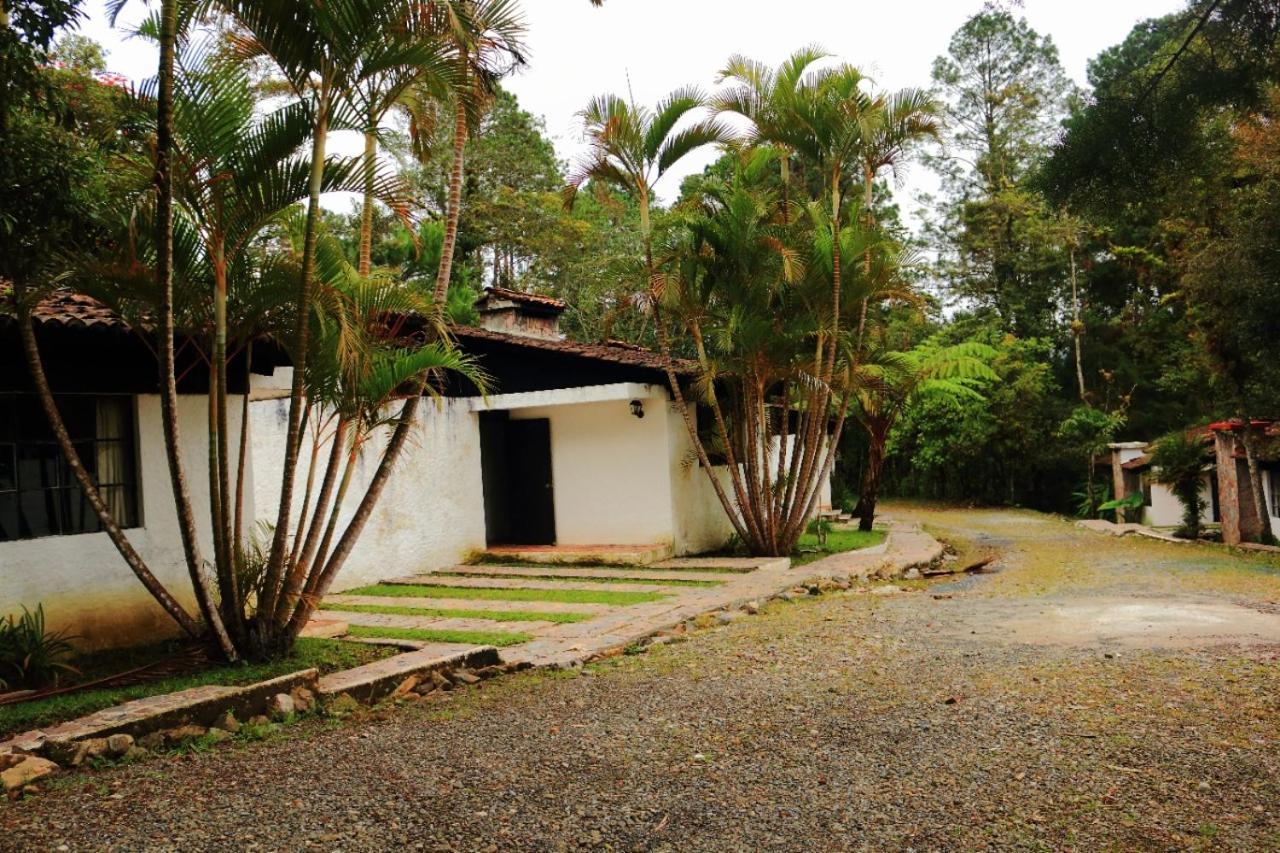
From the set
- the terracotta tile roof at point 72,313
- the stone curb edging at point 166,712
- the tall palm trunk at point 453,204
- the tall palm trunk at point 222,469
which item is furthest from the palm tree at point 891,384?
the stone curb edging at point 166,712

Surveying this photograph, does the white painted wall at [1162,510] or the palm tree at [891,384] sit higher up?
the palm tree at [891,384]

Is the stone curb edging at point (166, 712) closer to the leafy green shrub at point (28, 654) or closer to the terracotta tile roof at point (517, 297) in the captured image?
the leafy green shrub at point (28, 654)

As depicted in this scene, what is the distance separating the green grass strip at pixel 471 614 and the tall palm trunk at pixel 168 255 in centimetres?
333

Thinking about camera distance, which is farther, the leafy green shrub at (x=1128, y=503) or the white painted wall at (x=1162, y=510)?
the leafy green shrub at (x=1128, y=503)

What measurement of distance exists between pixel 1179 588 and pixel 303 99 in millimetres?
10552

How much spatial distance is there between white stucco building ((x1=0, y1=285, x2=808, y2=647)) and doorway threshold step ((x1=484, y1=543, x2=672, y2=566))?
Result: 0.77 ft

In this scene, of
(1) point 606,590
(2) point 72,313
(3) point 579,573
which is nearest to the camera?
(2) point 72,313

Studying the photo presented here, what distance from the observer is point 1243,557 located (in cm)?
1723

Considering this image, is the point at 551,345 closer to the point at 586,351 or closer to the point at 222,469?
the point at 586,351

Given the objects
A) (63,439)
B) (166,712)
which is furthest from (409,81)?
(166,712)

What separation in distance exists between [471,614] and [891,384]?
380 inches

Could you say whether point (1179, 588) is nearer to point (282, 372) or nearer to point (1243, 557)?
point (1243, 557)

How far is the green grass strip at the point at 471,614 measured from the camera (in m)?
9.44

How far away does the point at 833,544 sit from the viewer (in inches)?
658
